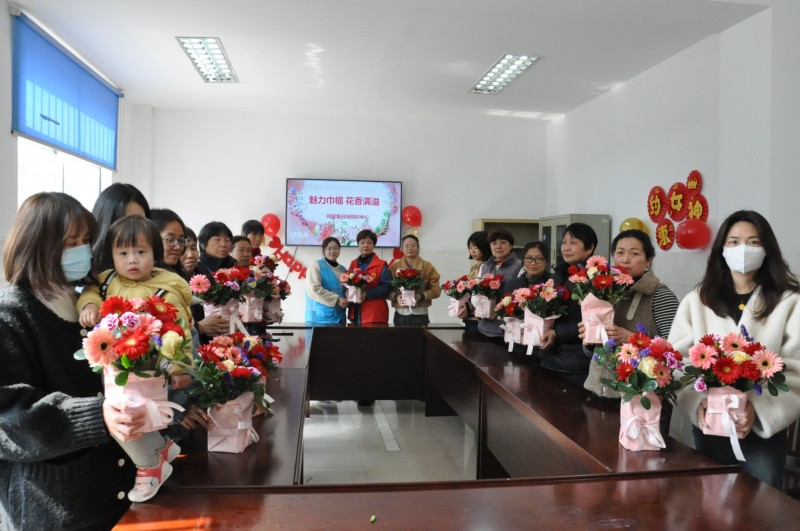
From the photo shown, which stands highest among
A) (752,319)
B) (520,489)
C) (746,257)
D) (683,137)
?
(683,137)

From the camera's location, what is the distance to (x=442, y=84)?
20.2 feet

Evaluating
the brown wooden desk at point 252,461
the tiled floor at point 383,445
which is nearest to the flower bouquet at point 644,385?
the brown wooden desk at point 252,461

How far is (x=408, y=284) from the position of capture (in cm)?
484

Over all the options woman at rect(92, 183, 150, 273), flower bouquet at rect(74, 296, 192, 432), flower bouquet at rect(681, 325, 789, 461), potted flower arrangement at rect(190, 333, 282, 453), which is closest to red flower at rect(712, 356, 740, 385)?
flower bouquet at rect(681, 325, 789, 461)

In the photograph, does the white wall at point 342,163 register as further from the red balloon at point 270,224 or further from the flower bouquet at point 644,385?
the flower bouquet at point 644,385

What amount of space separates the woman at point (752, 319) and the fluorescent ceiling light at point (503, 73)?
380 centimetres

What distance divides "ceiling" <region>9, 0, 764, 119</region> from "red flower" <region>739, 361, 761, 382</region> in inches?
127

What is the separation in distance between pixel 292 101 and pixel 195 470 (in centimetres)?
595

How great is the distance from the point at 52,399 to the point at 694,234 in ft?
16.2

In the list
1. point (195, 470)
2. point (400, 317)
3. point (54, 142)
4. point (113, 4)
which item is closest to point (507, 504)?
point (195, 470)

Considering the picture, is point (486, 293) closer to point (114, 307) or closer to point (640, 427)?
point (640, 427)

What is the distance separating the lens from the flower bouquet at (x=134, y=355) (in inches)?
45.6

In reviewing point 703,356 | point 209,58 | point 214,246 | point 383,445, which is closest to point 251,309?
point 214,246

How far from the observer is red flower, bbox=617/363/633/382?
1.71 metres
